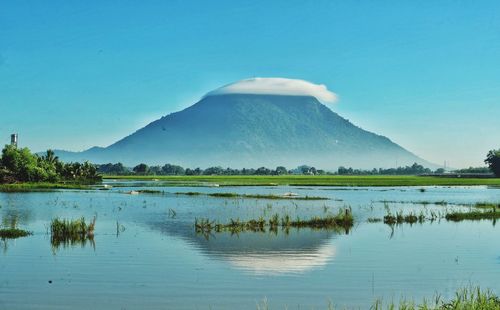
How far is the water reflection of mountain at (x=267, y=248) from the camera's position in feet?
82.6

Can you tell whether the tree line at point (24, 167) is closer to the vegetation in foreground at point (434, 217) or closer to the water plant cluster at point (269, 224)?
the water plant cluster at point (269, 224)

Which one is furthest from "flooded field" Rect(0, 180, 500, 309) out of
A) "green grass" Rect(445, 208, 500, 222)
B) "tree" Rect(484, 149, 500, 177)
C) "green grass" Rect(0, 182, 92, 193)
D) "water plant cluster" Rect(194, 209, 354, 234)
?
"tree" Rect(484, 149, 500, 177)

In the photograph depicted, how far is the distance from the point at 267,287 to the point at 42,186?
245 feet

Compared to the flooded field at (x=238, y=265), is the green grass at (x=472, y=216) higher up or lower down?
higher up

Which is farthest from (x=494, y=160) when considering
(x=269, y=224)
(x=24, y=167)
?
(x=269, y=224)

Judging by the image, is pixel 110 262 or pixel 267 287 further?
pixel 110 262

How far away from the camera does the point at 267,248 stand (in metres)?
29.8

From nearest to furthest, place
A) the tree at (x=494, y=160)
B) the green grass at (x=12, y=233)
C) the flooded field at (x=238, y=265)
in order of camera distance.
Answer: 1. the flooded field at (x=238, y=265)
2. the green grass at (x=12, y=233)
3. the tree at (x=494, y=160)

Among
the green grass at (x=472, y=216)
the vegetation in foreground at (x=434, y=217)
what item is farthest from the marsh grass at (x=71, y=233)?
the green grass at (x=472, y=216)

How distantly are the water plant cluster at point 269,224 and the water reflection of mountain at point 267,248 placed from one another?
0.96m

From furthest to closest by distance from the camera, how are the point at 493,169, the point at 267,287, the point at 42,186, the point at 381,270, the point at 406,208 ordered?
the point at 493,169 < the point at 42,186 < the point at 406,208 < the point at 381,270 < the point at 267,287

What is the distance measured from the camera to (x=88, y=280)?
2164 cm

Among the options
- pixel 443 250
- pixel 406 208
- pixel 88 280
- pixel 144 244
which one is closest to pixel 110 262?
pixel 88 280

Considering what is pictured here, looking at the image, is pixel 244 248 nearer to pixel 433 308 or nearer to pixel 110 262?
pixel 110 262
